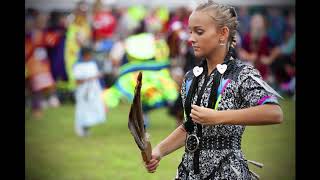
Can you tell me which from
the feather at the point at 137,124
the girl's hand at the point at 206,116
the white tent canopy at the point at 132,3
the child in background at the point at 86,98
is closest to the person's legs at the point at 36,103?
the white tent canopy at the point at 132,3

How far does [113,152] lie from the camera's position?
773 centimetres

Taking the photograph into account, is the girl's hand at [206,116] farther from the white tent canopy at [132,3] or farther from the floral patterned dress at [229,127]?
the white tent canopy at [132,3]

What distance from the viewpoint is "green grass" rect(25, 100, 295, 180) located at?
6348 mm

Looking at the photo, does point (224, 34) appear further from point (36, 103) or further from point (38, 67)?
point (36, 103)

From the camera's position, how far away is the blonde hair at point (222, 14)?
9.79 ft

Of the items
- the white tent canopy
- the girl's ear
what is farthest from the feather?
the white tent canopy

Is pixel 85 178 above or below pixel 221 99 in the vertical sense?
below

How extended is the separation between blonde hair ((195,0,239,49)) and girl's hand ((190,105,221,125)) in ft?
1.31

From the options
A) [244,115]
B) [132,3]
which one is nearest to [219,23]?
[244,115]

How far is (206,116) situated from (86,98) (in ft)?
20.7
